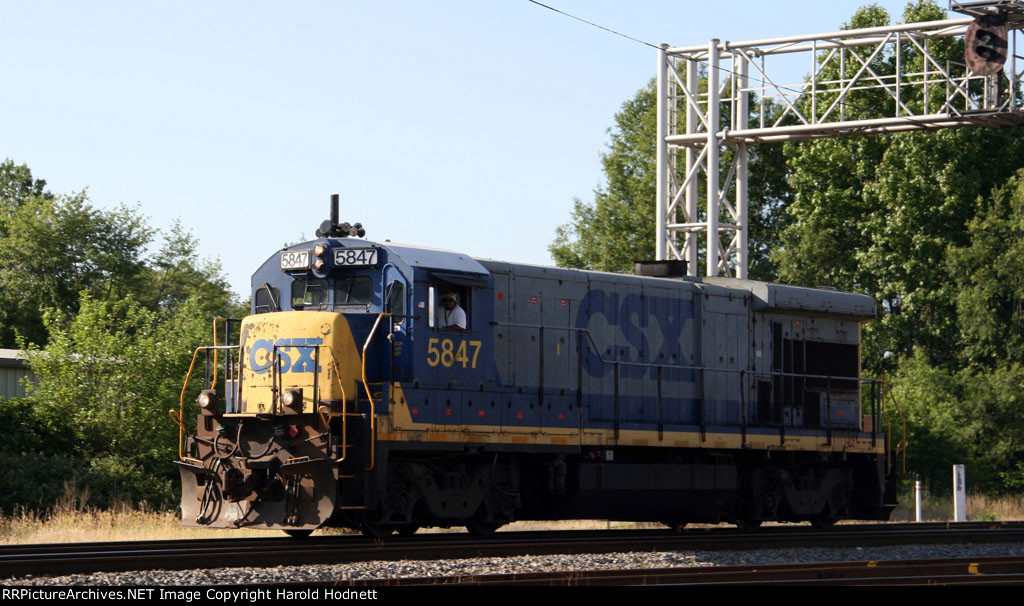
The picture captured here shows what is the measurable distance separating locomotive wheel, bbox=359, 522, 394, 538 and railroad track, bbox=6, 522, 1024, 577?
5.9 inches

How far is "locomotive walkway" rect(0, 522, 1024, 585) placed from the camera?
11.3 m

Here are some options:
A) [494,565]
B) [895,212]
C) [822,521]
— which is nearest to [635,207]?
[895,212]

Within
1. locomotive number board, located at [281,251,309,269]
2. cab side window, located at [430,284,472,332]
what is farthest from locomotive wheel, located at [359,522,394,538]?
locomotive number board, located at [281,251,309,269]

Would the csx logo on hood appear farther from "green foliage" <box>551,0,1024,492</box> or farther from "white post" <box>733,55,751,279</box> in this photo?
"green foliage" <box>551,0,1024,492</box>

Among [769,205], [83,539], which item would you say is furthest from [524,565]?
[769,205]

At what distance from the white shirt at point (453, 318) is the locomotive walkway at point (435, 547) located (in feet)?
8.11

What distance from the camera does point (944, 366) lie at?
37.3 meters

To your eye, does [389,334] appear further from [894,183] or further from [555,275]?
[894,183]

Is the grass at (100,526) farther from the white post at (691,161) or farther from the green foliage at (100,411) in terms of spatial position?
the white post at (691,161)

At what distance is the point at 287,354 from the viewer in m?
14.9

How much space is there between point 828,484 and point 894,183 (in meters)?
22.3

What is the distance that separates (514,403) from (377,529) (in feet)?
Result: 7.69

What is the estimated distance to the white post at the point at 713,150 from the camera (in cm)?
2520

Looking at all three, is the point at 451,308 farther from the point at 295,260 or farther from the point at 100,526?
the point at 100,526
